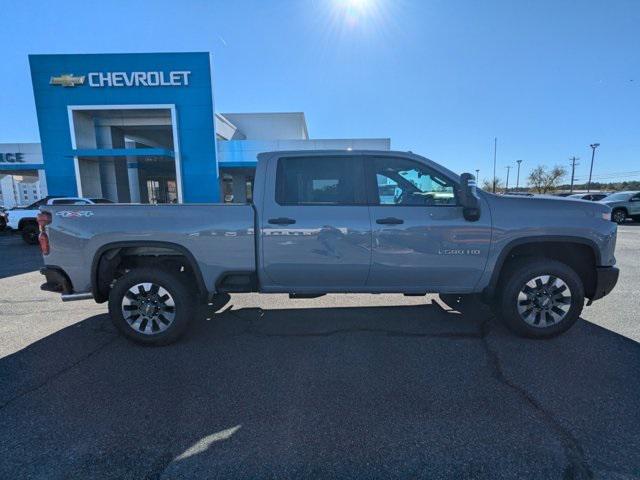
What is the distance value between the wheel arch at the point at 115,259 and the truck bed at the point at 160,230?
22 millimetres

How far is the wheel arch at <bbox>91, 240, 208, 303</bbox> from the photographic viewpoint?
361 cm

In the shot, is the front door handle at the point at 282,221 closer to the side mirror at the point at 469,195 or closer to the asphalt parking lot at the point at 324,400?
the asphalt parking lot at the point at 324,400

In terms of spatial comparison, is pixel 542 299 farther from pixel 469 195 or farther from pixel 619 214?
pixel 619 214

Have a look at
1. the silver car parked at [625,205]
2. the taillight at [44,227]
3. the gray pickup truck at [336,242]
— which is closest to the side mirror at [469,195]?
the gray pickup truck at [336,242]

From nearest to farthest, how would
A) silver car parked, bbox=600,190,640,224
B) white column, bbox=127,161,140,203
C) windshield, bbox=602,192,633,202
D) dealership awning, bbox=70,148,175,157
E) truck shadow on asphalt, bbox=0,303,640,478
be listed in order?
truck shadow on asphalt, bbox=0,303,640,478, silver car parked, bbox=600,190,640,224, windshield, bbox=602,192,633,202, dealership awning, bbox=70,148,175,157, white column, bbox=127,161,140,203

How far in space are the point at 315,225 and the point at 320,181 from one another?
541mm

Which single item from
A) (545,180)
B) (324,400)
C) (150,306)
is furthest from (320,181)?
(545,180)

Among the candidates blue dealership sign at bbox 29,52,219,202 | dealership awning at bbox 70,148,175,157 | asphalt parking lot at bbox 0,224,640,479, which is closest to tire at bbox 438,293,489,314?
asphalt parking lot at bbox 0,224,640,479

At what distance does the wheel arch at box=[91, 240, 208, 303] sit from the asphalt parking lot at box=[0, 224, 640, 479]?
64 cm

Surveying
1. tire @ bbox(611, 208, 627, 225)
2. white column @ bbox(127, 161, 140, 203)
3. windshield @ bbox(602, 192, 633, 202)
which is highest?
white column @ bbox(127, 161, 140, 203)

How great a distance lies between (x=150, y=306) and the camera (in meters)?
3.73

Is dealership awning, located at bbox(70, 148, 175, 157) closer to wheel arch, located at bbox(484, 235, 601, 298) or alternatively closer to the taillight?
the taillight

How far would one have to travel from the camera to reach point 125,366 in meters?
3.34

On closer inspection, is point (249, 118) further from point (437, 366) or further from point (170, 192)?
point (437, 366)
